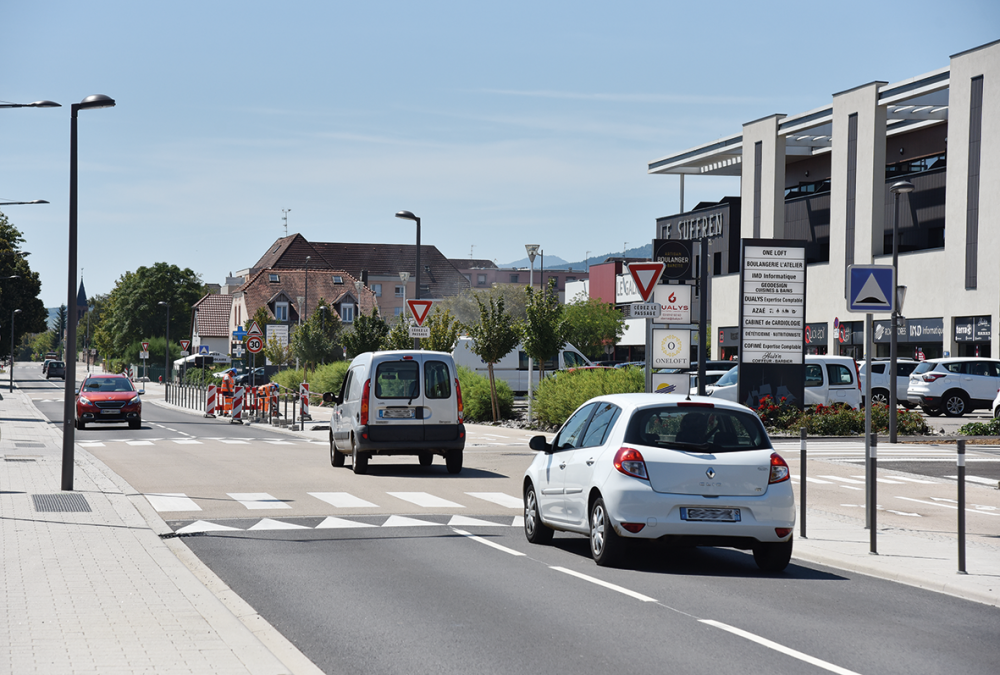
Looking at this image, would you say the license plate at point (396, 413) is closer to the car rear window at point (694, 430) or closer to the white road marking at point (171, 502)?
the white road marking at point (171, 502)

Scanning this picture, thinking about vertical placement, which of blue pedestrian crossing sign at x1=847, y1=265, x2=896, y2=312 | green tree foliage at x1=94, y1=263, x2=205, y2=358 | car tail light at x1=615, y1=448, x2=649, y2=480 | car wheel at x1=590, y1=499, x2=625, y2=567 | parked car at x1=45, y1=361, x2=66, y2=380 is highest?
green tree foliage at x1=94, y1=263, x2=205, y2=358

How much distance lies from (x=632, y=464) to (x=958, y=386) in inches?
1217

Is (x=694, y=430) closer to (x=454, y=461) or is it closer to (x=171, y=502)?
(x=171, y=502)

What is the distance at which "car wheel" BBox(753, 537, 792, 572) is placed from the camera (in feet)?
33.5

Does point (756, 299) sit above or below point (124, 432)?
above

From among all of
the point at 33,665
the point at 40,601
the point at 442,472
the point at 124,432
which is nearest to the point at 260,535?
the point at 40,601

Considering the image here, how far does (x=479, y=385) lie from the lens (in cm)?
3672

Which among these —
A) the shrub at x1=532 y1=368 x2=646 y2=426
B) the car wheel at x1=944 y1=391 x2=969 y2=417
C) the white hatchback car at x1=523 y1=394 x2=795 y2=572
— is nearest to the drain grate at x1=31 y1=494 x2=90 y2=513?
the white hatchback car at x1=523 y1=394 x2=795 y2=572

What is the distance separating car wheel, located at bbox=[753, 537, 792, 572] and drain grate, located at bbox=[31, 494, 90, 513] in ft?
24.8

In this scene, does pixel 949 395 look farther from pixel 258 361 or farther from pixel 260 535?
pixel 258 361

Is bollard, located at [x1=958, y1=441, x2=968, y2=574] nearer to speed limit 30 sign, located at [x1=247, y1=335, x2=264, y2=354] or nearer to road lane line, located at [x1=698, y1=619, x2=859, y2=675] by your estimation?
road lane line, located at [x1=698, y1=619, x2=859, y2=675]

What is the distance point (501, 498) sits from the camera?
16.2 metres

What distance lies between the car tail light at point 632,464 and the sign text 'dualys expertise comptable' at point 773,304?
18.9 meters

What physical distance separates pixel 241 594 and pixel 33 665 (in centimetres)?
277
